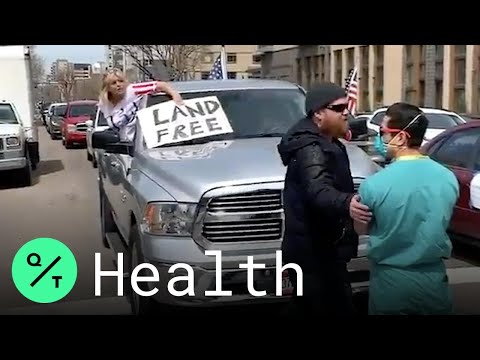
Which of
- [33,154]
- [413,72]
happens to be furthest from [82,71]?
[33,154]

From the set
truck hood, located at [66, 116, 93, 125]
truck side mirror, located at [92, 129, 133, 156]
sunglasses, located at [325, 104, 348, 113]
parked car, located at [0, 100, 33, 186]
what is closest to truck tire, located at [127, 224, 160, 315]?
truck side mirror, located at [92, 129, 133, 156]

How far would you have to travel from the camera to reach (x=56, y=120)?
9.94 metres

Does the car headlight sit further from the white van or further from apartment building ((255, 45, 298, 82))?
the white van

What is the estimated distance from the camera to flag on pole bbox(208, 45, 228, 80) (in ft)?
21.5

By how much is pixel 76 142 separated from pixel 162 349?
4.95 metres

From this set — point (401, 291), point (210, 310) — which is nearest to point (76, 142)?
point (210, 310)

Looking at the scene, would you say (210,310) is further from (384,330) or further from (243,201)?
(384,330)

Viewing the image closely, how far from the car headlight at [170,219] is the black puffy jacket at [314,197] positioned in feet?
3.07

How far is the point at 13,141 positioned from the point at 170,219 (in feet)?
25.0

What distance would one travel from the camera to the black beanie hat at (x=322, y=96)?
361cm

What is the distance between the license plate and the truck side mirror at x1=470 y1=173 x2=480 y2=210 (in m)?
2.44

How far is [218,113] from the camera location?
5746 mm

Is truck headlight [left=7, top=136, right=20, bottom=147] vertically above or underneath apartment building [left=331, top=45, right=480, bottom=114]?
underneath

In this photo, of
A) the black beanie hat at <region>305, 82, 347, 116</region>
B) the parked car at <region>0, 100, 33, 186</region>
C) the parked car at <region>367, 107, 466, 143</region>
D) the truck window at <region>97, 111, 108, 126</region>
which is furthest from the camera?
the parked car at <region>0, 100, 33, 186</region>
